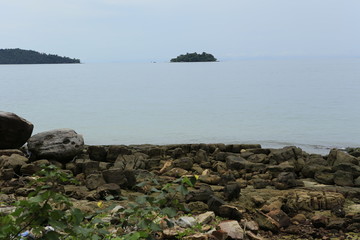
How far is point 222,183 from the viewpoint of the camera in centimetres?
880

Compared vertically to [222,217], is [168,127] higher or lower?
lower

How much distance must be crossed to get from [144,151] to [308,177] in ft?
12.5

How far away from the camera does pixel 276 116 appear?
89.1 feet

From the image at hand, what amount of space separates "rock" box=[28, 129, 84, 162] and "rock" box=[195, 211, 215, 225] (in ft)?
15.9

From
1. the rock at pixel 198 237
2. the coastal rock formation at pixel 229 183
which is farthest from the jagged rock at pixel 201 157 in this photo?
the rock at pixel 198 237

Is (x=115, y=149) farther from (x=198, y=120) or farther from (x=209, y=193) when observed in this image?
(x=198, y=120)

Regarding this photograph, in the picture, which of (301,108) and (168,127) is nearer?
(168,127)

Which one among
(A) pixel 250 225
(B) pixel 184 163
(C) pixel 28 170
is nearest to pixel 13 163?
(C) pixel 28 170

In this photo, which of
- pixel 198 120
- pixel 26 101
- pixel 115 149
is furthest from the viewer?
pixel 26 101

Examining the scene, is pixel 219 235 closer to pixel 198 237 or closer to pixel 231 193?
pixel 198 237

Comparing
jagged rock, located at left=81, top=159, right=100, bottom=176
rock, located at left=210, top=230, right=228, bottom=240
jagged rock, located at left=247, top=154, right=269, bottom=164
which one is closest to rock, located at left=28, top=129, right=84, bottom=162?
jagged rock, located at left=81, top=159, right=100, bottom=176

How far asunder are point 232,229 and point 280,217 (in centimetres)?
105

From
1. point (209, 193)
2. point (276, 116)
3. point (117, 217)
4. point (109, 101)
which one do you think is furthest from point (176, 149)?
point (109, 101)

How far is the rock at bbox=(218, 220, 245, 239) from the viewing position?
571 centimetres
